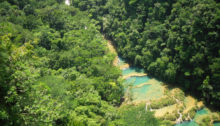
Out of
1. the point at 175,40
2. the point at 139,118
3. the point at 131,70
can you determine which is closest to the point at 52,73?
the point at 139,118

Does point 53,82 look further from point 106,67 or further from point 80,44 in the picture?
point 80,44

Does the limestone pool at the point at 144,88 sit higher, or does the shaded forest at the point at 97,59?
the shaded forest at the point at 97,59

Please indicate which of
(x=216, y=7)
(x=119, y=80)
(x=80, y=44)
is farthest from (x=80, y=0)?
(x=216, y=7)

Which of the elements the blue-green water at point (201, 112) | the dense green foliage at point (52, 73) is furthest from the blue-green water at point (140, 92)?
the blue-green water at point (201, 112)

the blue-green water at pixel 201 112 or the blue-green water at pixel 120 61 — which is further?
the blue-green water at pixel 120 61

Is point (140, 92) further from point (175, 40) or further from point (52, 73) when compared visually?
point (52, 73)

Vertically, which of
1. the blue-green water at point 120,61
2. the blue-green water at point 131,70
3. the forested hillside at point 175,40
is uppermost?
the forested hillside at point 175,40

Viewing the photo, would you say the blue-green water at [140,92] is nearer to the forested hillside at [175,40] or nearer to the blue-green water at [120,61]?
the forested hillside at [175,40]

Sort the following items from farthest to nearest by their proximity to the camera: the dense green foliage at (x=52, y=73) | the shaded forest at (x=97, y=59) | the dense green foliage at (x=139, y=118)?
the dense green foliage at (x=139, y=118)
the shaded forest at (x=97, y=59)
the dense green foliage at (x=52, y=73)

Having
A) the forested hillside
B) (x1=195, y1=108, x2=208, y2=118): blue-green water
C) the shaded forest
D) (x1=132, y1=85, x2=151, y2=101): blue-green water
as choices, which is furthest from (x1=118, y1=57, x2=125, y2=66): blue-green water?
(x1=195, y1=108, x2=208, y2=118): blue-green water
